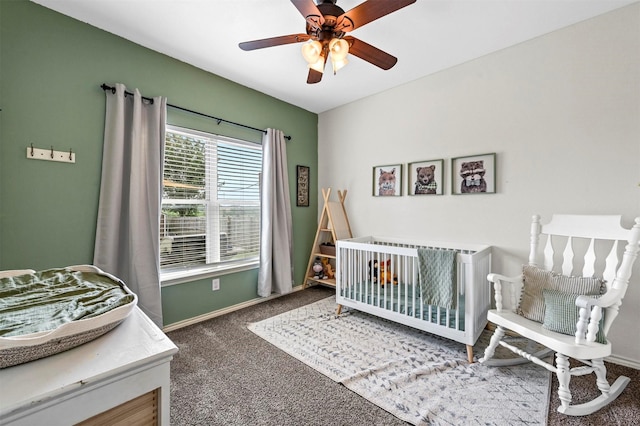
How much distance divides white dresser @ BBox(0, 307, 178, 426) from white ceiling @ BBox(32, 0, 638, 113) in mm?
2042

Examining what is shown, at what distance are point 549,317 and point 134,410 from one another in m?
2.04

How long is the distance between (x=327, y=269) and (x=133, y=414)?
9.67 feet

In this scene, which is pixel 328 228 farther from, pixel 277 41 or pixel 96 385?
pixel 96 385

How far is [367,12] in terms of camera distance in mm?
1456

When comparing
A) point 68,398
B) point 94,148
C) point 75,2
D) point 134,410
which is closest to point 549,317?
point 134,410

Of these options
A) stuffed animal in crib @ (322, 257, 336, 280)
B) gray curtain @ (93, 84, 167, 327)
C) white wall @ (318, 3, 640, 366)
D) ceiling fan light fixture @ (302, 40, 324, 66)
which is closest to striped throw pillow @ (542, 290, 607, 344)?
white wall @ (318, 3, 640, 366)

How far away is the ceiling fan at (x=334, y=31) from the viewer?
4.67 ft

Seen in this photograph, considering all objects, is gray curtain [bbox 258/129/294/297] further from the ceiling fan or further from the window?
the ceiling fan

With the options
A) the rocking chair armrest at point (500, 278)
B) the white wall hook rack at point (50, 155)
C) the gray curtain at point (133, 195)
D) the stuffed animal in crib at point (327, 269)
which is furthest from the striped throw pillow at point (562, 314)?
the white wall hook rack at point (50, 155)

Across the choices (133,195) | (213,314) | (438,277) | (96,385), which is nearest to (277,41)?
(133,195)

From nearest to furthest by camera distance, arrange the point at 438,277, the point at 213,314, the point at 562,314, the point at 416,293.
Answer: the point at 562,314
the point at 438,277
the point at 416,293
the point at 213,314

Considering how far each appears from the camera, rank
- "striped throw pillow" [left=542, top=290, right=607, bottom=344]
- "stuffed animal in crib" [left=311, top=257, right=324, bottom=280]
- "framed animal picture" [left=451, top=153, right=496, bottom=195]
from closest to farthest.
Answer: "striped throw pillow" [left=542, top=290, right=607, bottom=344] → "framed animal picture" [left=451, top=153, right=496, bottom=195] → "stuffed animal in crib" [left=311, top=257, right=324, bottom=280]

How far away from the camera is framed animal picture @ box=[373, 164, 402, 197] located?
303 cm

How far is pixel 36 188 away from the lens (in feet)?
5.98
